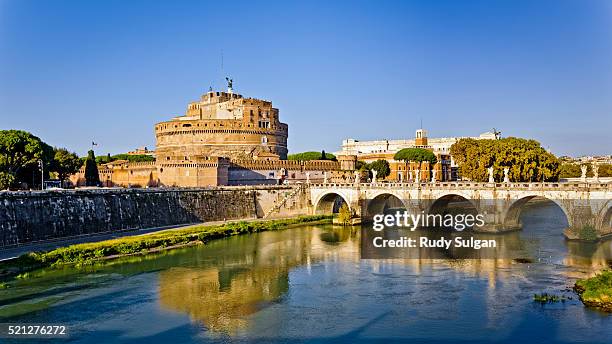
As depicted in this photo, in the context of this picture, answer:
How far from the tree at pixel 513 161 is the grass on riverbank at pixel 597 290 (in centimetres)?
2478

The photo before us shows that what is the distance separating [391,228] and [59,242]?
25471mm

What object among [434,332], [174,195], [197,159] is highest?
[197,159]

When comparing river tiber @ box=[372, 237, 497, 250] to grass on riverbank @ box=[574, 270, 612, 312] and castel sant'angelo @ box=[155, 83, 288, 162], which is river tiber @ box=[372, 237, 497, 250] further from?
castel sant'angelo @ box=[155, 83, 288, 162]

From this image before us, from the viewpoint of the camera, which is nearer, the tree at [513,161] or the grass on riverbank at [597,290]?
the grass on riverbank at [597,290]

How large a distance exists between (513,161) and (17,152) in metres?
40.1

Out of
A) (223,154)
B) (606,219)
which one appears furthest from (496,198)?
(223,154)

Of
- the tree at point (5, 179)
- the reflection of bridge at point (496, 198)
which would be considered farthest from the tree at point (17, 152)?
the reflection of bridge at point (496, 198)

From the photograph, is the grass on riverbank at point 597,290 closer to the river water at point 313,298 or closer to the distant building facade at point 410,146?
the river water at point 313,298

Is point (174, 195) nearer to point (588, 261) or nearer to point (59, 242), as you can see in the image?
point (59, 242)

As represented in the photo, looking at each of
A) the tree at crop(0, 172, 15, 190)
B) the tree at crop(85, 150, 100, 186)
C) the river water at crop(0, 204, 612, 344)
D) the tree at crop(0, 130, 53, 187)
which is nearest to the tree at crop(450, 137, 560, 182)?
the river water at crop(0, 204, 612, 344)

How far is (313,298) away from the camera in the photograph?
25250 millimetres

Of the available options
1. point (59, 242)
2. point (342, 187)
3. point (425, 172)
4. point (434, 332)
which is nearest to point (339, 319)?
point (434, 332)

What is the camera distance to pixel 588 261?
30.9m

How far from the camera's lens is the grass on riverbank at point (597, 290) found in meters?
22.9
